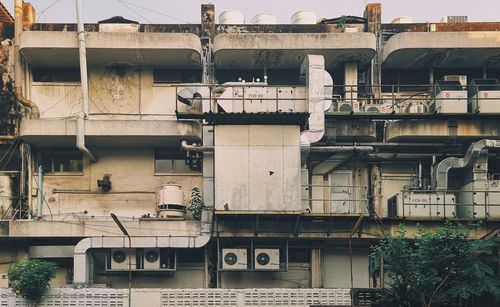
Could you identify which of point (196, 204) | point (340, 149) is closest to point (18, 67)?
point (196, 204)

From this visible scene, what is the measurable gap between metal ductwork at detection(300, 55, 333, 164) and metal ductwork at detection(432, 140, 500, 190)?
456cm

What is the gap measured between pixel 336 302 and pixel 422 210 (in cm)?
486

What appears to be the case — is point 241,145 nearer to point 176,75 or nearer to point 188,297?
point 176,75

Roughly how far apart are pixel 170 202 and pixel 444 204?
9.79m

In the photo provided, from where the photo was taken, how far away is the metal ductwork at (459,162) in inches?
1026

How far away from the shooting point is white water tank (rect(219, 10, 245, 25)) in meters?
29.6

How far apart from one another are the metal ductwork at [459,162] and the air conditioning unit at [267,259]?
20.8 feet

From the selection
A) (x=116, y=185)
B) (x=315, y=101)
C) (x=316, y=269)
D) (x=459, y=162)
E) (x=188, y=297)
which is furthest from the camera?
(x=116, y=185)

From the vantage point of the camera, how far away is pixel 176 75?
96.2ft

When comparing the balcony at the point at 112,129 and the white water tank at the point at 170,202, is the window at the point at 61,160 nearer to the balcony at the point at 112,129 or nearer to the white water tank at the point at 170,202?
the balcony at the point at 112,129

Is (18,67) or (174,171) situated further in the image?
(174,171)

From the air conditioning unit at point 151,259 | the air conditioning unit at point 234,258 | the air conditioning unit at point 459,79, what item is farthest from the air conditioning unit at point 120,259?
the air conditioning unit at point 459,79

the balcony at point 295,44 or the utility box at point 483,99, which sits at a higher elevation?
the balcony at point 295,44

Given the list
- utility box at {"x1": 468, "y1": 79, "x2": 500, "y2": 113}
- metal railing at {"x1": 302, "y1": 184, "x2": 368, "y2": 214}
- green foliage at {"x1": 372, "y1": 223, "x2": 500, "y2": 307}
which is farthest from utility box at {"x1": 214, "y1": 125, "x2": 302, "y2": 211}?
utility box at {"x1": 468, "y1": 79, "x2": 500, "y2": 113}
